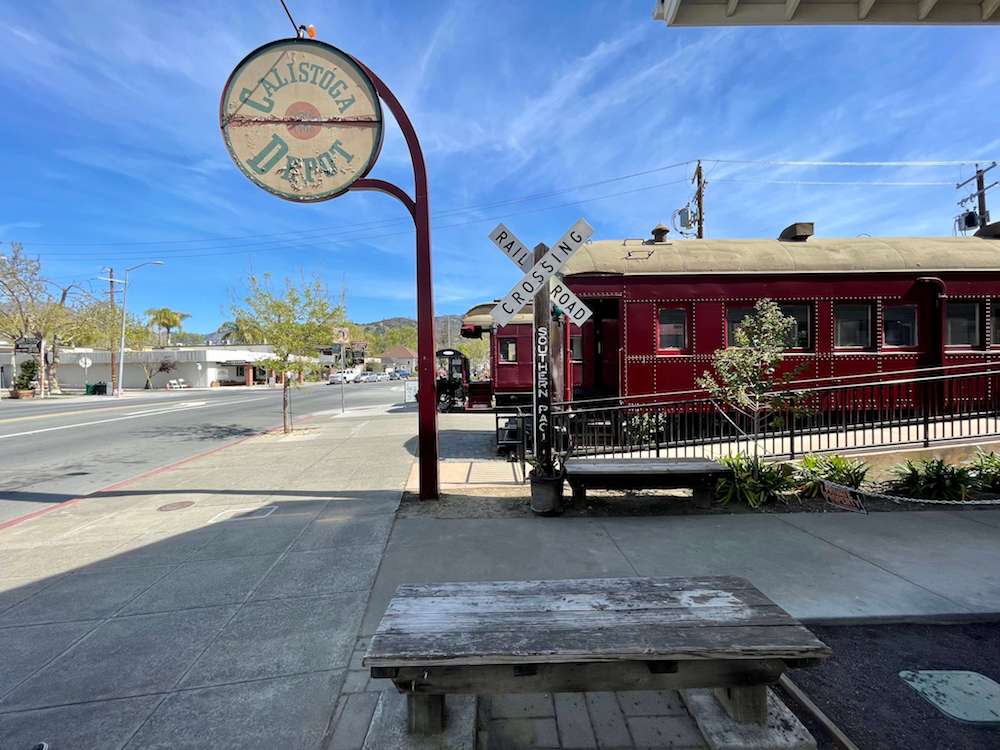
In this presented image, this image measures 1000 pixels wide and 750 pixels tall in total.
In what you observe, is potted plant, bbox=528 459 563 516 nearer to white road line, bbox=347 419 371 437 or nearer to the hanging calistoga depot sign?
the hanging calistoga depot sign

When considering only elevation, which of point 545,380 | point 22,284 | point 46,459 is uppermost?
point 22,284

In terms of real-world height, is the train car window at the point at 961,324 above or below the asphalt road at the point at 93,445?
above

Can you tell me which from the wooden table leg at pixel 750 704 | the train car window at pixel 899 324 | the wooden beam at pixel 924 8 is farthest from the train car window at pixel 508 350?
the wooden table leg at pixel 750 704

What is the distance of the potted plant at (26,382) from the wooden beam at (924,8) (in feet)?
168

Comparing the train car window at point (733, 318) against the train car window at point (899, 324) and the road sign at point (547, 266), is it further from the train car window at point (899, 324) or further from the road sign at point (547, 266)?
the road sign at point (547, 266)

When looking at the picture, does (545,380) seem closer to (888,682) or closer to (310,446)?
(888,682)

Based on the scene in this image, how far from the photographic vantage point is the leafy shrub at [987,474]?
19.9 feet

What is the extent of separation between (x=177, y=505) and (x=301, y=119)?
5371 mm

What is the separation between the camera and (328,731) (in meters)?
2.35

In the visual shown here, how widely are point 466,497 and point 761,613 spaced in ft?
15.0

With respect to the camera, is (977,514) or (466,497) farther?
(466,497)

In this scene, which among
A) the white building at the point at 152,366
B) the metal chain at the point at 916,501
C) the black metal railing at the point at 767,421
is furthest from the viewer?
the white building at the point at 152,366

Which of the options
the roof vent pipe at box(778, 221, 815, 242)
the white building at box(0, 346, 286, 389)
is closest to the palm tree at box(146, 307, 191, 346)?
the white building at box(0, 346, 286, 389)

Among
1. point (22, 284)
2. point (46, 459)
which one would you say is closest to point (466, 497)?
point (46, 459)
